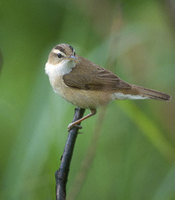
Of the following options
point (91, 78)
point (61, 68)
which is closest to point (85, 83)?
point (91, 78)

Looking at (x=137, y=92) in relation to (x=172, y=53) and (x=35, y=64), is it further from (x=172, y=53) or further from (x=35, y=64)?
(x=35, y=64)

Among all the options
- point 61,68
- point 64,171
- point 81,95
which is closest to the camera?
point 64,171

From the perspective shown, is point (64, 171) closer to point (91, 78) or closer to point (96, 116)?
point (91, 78)

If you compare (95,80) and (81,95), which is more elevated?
(95,80)

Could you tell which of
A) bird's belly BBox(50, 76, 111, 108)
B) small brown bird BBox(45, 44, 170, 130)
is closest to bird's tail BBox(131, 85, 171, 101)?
small brown bird BBox(45, 44, 170, 130)

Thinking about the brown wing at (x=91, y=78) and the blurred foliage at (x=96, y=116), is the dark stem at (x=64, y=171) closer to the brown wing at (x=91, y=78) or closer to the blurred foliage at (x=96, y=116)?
the blurred foliage at (x=96, y=116)

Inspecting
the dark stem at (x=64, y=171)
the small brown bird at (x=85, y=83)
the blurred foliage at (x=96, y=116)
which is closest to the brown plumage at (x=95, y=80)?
the small brown bird at (x=85, y=83)

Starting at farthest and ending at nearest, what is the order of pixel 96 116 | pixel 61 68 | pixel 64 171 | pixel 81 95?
pixel 96 116 → pixel 61 68 → pixel 81 95 → pixel 64 171

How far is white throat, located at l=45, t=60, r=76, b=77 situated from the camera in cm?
383

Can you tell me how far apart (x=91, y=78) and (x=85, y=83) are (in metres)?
0.07

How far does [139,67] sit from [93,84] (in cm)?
77

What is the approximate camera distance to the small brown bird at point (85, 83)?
374 centimetres

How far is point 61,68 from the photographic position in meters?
3.86

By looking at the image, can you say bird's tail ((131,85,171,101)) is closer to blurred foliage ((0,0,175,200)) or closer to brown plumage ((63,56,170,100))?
brown plumage ((63,56,170,100))
